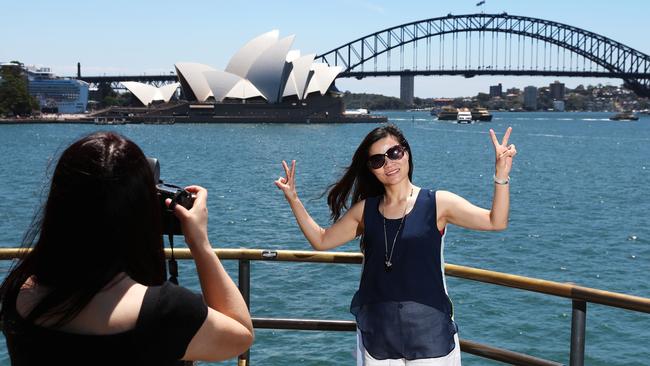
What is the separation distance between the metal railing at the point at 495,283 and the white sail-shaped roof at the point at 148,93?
118m

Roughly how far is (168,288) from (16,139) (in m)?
80.0

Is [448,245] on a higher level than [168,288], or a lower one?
lower

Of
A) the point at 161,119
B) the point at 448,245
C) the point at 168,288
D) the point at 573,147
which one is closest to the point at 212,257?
the point at 168,288

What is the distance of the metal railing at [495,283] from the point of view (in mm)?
3006

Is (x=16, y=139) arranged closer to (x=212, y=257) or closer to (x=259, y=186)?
(x=259, y=186)

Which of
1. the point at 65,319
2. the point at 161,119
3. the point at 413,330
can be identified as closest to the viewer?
the point at 65,319

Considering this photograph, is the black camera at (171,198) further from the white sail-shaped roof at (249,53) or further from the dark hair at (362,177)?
the white sail-shaped roof at (249,53)

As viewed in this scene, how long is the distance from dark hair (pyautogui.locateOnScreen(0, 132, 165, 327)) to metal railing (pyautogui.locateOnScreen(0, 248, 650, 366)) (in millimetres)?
1098

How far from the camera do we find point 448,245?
18.9 m

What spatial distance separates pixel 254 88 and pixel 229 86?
11.0 ft

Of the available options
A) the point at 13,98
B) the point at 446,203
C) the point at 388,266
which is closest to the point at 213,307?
the point at 388,266

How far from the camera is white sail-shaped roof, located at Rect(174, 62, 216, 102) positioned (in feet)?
349

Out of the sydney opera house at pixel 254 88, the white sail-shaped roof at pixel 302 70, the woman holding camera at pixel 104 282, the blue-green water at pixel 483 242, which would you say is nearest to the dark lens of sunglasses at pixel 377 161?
the blue-green water at pixel 483 242

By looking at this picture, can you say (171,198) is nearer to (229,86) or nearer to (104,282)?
(104,282)
